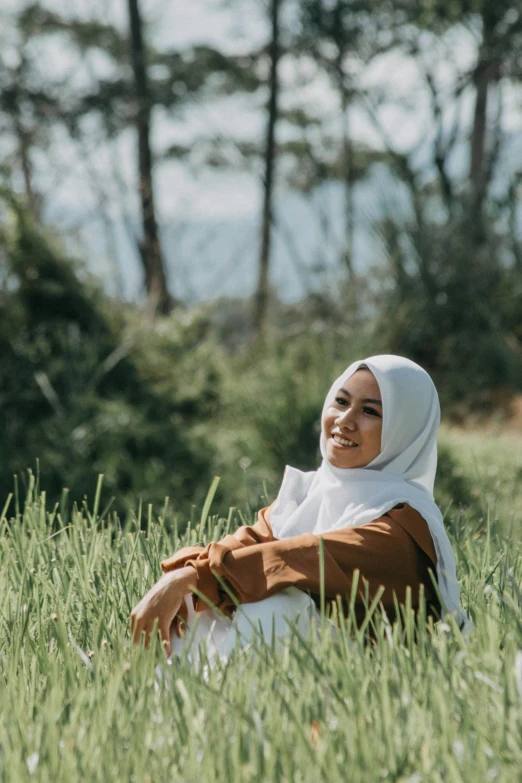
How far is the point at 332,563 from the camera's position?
2.06 meters

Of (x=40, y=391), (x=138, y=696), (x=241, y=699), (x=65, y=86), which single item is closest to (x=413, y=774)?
(x=241, y=699)

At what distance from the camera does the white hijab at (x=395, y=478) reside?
218 cm

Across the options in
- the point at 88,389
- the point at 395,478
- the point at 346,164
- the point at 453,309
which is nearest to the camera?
the point at 395,478

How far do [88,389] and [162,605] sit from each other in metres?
4.77

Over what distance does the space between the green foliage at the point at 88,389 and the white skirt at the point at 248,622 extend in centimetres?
417

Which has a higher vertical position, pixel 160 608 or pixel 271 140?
pixel 271 140

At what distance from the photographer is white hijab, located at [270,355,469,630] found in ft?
7.15

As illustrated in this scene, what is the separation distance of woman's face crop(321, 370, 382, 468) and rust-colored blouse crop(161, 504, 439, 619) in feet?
0.54

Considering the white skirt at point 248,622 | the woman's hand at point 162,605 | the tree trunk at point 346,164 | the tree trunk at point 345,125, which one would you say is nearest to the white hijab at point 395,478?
the white skirt at point 248,622

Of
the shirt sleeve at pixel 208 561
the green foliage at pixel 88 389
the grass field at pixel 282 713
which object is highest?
the shirt sleeve at pixel 208 561

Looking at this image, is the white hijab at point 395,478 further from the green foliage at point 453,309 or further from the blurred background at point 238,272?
the green foliage at point 453,309

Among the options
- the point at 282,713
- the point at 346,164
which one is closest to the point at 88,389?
the point at 282,713

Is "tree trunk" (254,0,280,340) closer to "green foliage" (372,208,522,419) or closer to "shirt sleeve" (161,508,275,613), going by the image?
"green foliage" (372,208,522,419)

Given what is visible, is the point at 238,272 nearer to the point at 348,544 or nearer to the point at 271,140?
the point at 271,140
